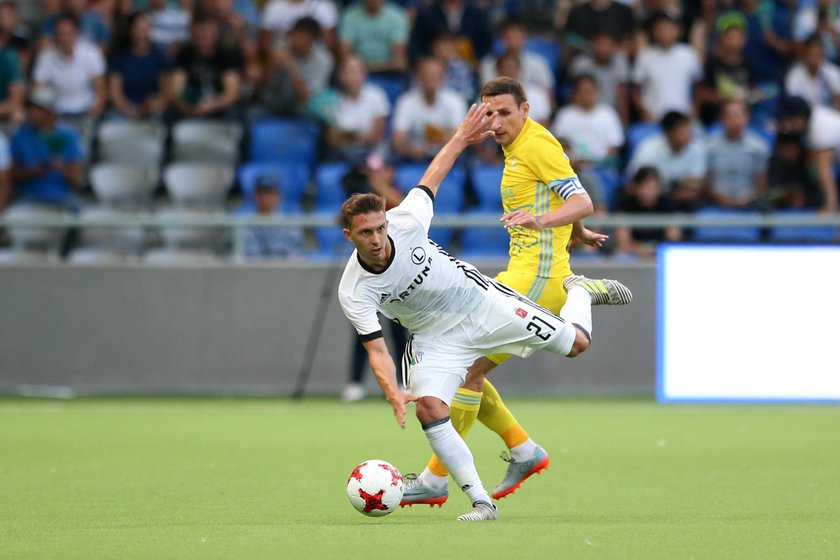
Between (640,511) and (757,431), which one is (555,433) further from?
(640,511)

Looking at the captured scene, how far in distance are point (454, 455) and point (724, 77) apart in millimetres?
11091

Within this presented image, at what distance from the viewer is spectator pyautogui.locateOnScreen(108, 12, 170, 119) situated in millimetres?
16906

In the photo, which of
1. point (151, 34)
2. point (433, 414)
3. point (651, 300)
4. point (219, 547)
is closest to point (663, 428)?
point (651, 300)

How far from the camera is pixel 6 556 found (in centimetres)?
605

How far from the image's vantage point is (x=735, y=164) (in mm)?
15766

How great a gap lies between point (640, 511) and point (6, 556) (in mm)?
3349

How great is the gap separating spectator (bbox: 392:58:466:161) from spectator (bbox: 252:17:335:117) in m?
1.34

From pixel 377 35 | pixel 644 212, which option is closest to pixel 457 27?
pixel 377 35

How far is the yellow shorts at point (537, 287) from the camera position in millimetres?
8547

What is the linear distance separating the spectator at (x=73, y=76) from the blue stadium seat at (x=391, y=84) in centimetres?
327

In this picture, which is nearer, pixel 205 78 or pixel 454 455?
pixel 454 455

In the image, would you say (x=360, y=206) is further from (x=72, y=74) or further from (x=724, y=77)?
(x=724, y=77)

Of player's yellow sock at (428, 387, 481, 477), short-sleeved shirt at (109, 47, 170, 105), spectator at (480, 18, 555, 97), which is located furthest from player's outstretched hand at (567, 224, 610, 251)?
short-sleeved shirt at (109, 47, 170, 105)

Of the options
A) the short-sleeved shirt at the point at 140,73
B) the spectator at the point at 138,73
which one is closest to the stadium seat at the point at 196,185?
the spectator at the point at 138,73
